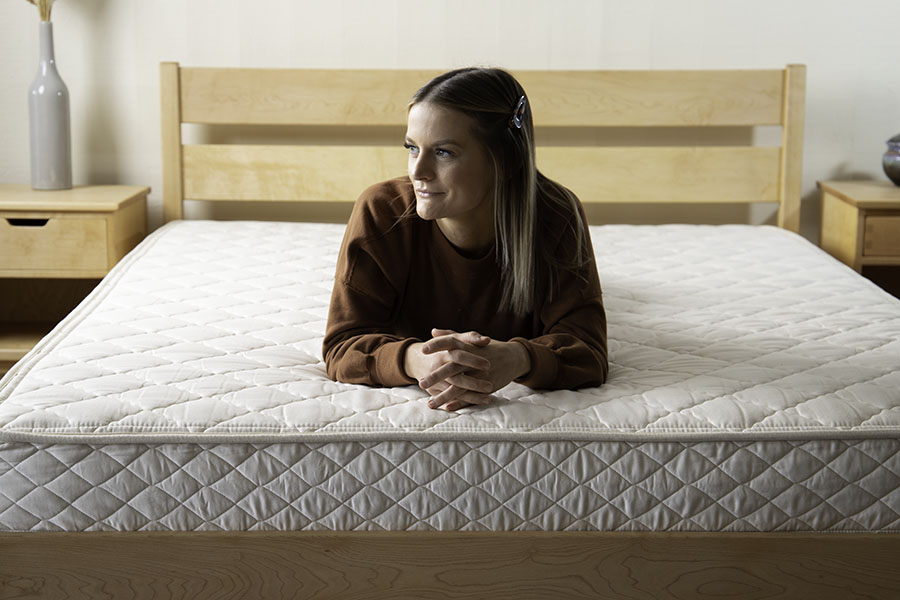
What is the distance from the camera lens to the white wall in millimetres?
2959

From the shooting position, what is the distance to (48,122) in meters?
2.76

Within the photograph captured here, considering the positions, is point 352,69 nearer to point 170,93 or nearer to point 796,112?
point 170,93

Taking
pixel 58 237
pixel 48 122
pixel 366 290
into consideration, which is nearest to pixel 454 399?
pixel 366 290

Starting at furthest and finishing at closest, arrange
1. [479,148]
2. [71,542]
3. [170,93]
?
[170,93]
[479,148]
[71,542]

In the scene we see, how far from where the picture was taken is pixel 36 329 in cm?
293

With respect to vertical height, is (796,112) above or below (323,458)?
above

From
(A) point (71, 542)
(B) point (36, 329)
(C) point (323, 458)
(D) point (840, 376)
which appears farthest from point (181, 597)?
(B) point (36, 329)

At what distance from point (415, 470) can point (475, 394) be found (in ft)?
0.48

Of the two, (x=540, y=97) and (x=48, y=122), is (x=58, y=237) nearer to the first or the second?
(x=48, y=122)

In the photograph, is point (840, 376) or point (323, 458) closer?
point (323, 458)

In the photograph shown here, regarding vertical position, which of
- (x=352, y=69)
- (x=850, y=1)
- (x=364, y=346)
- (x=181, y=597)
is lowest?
(x=181, y=597)

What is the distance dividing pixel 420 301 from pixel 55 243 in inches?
53.9

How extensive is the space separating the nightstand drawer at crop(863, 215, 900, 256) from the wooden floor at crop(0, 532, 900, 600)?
1.49 metres

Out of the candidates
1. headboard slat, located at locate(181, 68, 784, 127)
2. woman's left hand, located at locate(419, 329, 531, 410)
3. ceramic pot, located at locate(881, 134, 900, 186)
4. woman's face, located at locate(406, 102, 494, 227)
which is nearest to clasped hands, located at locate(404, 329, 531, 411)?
woman's left hand, located at locate(419, 329, 531, 410)
